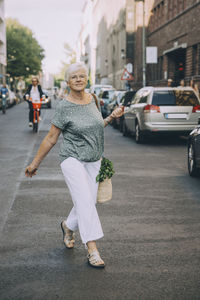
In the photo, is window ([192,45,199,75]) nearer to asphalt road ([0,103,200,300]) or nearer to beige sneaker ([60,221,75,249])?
asphalt road ([0,103,200,300])

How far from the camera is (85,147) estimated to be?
14.4 feet

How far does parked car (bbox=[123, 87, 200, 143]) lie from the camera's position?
46.9 feet

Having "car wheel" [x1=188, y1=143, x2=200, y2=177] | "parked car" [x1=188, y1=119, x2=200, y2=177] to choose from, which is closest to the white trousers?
"parked car" [x1=188, y1=119, x2=200, y2=177]

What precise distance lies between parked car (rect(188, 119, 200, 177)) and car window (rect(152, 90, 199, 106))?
206 inches

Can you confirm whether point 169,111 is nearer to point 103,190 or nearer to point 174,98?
point 174,98

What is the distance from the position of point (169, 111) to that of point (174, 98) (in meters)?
0.46

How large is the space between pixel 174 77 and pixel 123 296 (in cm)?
2781

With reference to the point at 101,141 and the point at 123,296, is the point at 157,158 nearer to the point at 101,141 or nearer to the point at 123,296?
the point at 101,141

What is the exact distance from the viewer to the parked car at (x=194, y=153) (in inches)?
341

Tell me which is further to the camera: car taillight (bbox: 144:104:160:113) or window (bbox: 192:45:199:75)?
window (bbox: 192:45:199:75)

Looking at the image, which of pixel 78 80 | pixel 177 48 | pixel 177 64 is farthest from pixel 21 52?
pixel 78 80

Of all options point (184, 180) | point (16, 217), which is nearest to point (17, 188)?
point (16, 217)

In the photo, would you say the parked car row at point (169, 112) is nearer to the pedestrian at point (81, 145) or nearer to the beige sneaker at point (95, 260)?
the pedestrian at point (81, 145)

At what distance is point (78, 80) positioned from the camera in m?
4.43
